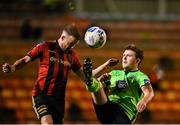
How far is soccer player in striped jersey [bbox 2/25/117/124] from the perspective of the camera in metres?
6.92

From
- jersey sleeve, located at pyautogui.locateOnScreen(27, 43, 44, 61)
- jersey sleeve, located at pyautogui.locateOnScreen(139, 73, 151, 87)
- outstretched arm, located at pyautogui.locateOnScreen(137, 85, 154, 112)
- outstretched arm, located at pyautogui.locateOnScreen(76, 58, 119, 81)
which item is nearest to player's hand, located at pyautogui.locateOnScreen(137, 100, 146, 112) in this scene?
outstretched arm, located at pyautogui.locateOnScreen(137, 85, 154, 112)

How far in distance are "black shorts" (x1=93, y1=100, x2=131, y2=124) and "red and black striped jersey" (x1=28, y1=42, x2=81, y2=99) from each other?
1.68ft

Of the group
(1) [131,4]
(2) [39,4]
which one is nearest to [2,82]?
(2) [39,4]

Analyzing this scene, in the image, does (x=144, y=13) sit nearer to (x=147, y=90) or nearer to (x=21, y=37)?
(x=21, y=37)

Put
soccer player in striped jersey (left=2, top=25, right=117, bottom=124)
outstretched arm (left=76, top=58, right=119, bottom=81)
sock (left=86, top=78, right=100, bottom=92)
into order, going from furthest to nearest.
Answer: outstretched arm (left=76, top=58, right=119, bottom=81) < soccer player in striped jersey (left=2, top=25, right=117, bottom=124) < sock (left=86, top=78, right=100, bottom=92)

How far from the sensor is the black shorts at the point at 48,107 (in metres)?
6.88

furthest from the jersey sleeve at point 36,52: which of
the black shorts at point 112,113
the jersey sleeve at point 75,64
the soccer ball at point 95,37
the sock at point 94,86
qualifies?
the black shorts at point 112,113

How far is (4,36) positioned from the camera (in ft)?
51.6

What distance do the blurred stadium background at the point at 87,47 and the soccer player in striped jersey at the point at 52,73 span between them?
6556 millimetres

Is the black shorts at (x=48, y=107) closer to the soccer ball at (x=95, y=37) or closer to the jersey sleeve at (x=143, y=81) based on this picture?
the soccer ball at (x=95, y=37)

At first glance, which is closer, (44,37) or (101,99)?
(101,99)

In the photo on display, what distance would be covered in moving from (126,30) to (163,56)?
1.46m

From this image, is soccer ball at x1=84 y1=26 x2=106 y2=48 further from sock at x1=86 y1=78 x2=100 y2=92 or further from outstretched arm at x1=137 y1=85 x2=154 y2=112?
outstretched arm at x1=137 y1=85 x2=154 y2=112

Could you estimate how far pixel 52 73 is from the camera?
700 centimetres
